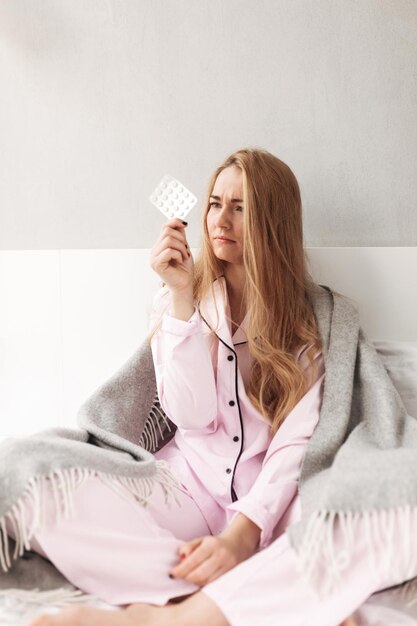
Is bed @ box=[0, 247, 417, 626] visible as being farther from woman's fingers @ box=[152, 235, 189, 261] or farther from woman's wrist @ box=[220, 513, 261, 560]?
woman's wrist @ box=[220, 513, 261, 560]

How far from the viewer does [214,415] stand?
121 cm

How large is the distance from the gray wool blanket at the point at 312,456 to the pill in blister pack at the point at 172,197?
11.8 inches

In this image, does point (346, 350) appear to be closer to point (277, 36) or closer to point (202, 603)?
point (202, 603)

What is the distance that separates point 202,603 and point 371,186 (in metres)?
1.03

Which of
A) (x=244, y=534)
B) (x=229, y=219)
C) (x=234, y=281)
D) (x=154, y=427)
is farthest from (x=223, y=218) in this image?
(x=244, y=534)

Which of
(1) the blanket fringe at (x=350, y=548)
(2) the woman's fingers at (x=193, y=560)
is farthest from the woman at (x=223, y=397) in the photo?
(1) the blanket fringe at (x=350, y=548)

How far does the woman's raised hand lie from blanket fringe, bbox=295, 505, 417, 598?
513mm

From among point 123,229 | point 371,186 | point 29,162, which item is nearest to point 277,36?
point 371,186

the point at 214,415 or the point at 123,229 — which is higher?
the point at 123,229

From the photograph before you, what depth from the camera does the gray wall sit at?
1.47 metres

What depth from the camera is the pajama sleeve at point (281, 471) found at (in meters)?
1.04

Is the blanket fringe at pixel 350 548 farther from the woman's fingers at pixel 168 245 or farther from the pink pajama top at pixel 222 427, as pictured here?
the woman's fingers at pixel 168 245

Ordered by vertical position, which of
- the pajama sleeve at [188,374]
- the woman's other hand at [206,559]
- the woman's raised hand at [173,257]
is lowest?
the woman's other hand at [206,559]

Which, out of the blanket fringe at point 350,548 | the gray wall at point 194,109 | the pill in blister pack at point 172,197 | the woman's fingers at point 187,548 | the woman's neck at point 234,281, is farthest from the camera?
the gray wall at point 194,109
